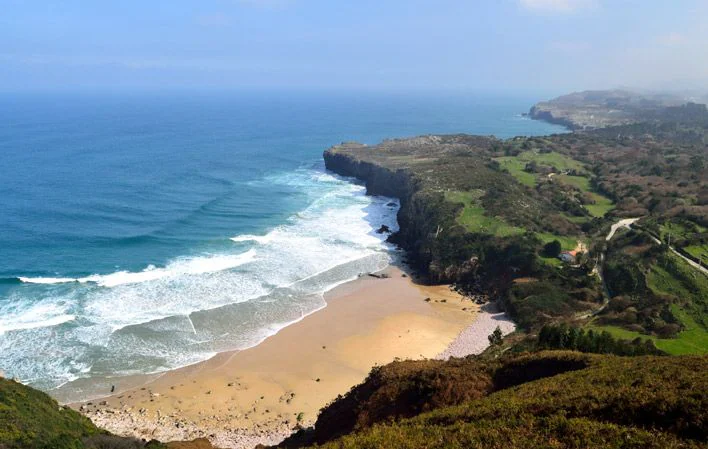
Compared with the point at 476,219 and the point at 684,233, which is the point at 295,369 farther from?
the point at 684,233

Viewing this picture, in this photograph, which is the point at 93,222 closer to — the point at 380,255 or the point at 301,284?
the point at 301,284

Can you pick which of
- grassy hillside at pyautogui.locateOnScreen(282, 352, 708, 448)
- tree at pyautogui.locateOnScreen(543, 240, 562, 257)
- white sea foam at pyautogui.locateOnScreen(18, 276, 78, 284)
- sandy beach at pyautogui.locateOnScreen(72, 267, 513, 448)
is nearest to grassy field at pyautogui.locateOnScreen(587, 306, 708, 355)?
sandy beach at pyautogui.locateOnScreen(72, 267, 513, 448)

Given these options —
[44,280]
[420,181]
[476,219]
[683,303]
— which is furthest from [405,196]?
[44,280]

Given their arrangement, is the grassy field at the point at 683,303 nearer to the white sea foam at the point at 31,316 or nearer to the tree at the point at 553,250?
the tree at the point at 553,250

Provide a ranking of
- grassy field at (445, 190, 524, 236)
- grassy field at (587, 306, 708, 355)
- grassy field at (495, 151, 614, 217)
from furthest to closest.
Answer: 1. grassy field at (495, 151, 614, 217)
2. grassy field at (445, 190, 524, 236)
3. grassy field at (587, 306, 708, 355)

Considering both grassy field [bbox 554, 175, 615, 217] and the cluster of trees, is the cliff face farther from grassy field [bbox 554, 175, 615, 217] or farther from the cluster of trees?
Result: the cluster of trees

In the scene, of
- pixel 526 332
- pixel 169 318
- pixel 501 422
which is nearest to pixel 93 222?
pixel 169 318

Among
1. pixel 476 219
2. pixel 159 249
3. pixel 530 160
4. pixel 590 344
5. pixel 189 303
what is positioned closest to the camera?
pixel 590 344
